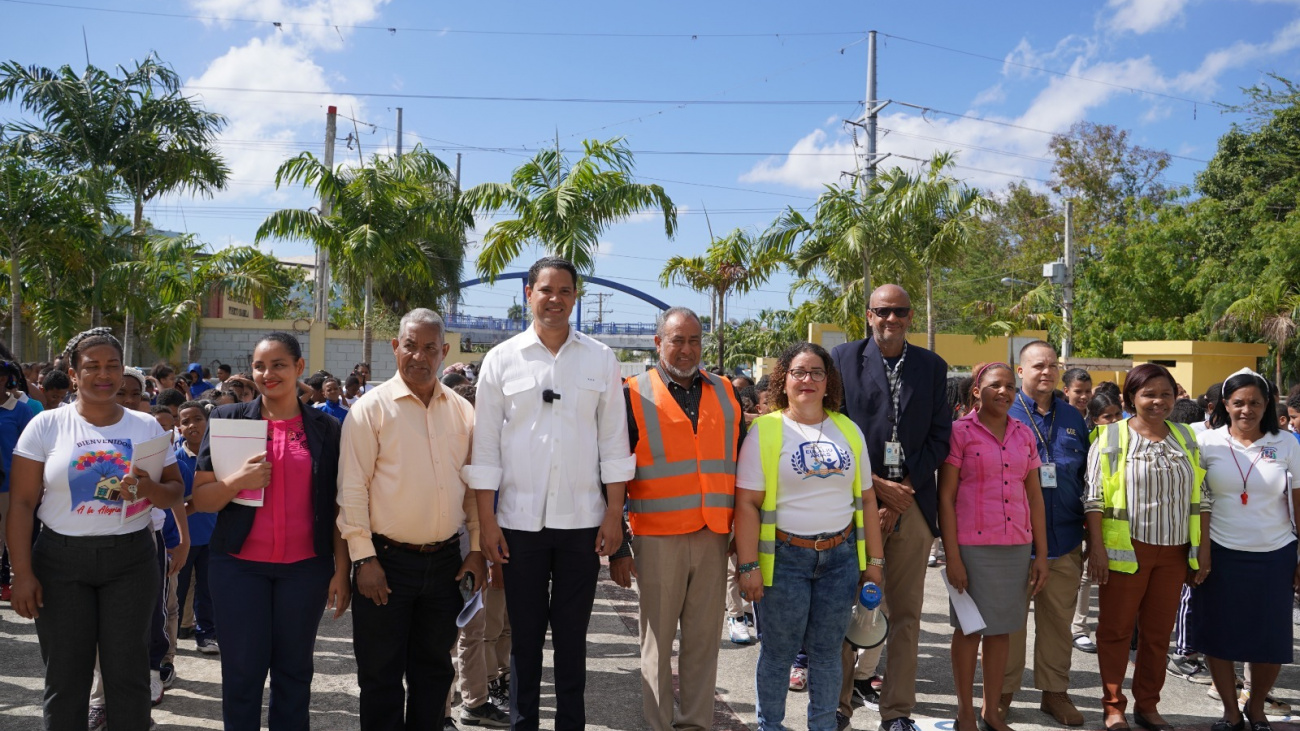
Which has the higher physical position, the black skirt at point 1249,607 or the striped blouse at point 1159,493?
the striped blouse at point 1159,493

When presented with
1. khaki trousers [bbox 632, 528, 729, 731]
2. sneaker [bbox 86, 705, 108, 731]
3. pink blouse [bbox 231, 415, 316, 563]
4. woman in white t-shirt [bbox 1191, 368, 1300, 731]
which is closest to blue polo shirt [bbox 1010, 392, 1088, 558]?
woman in white t-shirt [bbox 1191, 368, 1300, 731]

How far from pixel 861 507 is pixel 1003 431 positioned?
0.96 m

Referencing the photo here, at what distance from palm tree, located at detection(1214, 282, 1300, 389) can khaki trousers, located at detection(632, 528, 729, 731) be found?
937 inches

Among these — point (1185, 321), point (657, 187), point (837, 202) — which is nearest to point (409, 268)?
point (657, 187)

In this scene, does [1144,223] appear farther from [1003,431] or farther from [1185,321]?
[1003,431]

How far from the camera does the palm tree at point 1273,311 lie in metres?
23.3

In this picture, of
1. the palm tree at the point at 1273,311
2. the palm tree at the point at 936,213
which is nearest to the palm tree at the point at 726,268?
the palm tree at the point at 936,213

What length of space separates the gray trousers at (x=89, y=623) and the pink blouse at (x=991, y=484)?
3.69m

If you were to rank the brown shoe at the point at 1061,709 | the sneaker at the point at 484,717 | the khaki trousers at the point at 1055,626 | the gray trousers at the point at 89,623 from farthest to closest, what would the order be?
the khaki trousers at the point at 1055,626 < the brown shoe at the point at 1061,709 < the sneaker at the point at 484,717 < the gray trousers at the point at 89,623

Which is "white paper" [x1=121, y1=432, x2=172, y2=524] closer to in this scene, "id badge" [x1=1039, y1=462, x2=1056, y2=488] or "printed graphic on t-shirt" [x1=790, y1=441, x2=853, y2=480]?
"printed graphic on t-shirt" [x1=790, y1=441, x2=853, y2=480]

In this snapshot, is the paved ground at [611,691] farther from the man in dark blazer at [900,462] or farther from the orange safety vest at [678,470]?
the orange safety vest at [678,470]

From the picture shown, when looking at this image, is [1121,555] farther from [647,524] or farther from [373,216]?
[373,216]

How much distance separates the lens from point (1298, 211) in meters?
23.3

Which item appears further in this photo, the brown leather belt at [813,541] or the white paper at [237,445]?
the brown leather belt at [813,541]
